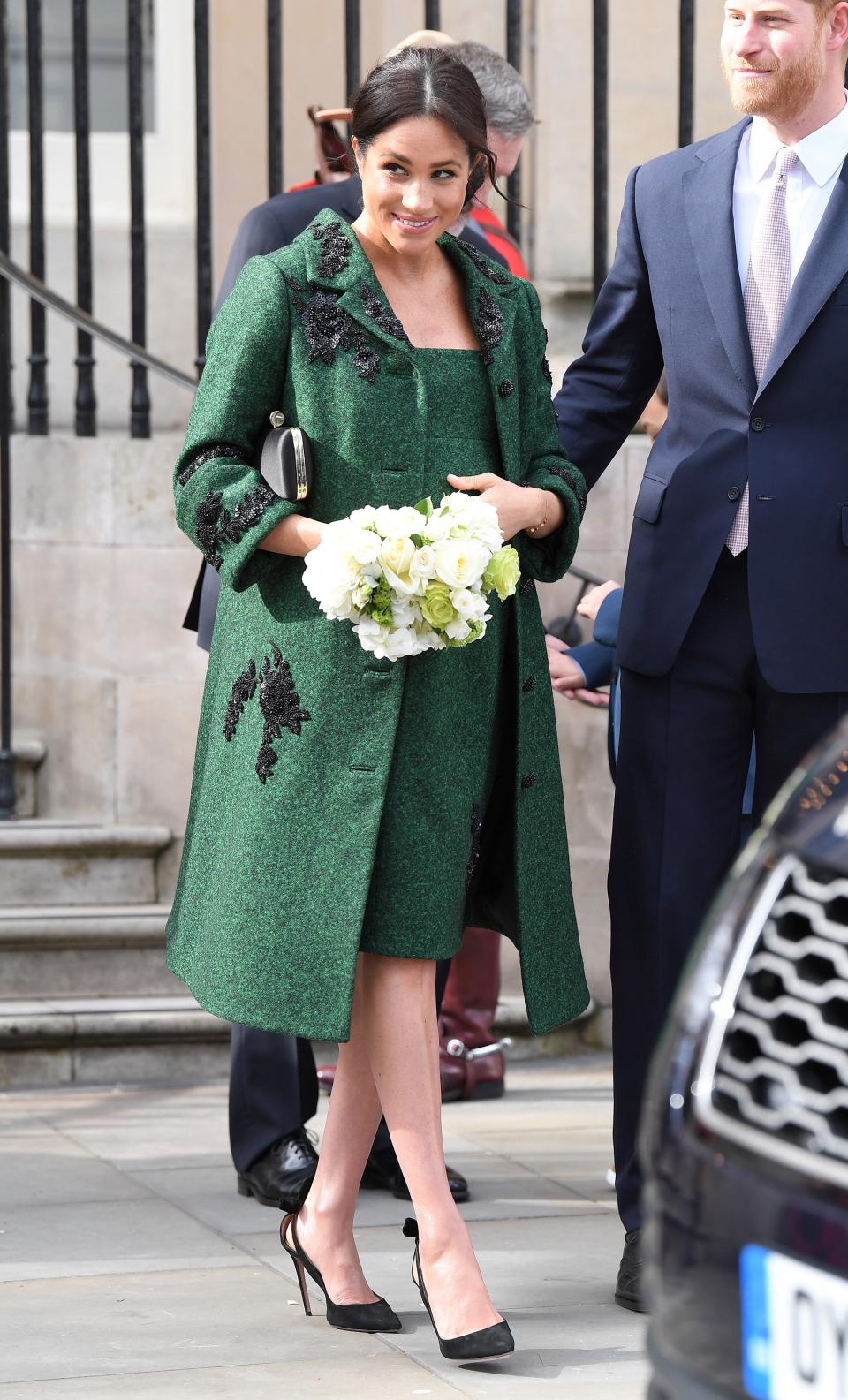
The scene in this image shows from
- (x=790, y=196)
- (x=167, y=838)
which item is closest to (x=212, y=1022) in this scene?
(x=167, y=838)

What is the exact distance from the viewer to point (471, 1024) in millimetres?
5215

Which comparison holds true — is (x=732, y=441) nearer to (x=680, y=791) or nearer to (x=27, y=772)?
(x=680, y=791)

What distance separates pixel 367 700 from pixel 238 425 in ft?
1.55

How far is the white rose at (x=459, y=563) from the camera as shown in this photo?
3.15 metres

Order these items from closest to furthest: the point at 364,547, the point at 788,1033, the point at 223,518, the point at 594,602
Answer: the point at 788,1033 < the point at 364,547 < the point at 223,518 < the point at 594,602

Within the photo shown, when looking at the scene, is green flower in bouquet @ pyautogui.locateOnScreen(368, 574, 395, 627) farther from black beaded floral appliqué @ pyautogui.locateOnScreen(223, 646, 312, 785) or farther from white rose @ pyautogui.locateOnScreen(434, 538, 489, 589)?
black beaded floral appliqué @ pyautogui.locateOnScreen(223, 646, 312, 785)

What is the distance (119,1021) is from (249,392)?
240cm

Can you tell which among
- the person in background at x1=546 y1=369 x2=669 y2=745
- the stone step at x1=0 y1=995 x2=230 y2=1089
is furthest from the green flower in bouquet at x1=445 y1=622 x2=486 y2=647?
the stone step at x1=0 y1=995 x2=230 y2=1089

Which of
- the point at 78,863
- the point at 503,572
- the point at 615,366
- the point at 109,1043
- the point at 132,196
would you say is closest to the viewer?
the point at 503,572

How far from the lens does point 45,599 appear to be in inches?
237

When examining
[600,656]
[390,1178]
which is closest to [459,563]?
[600,656]

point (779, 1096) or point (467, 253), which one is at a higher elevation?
point (467, 253)

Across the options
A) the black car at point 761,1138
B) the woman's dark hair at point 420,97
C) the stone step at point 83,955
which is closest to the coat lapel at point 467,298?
the woman's dark hair at point 420,97

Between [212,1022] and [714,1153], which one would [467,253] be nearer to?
[714,1153]
